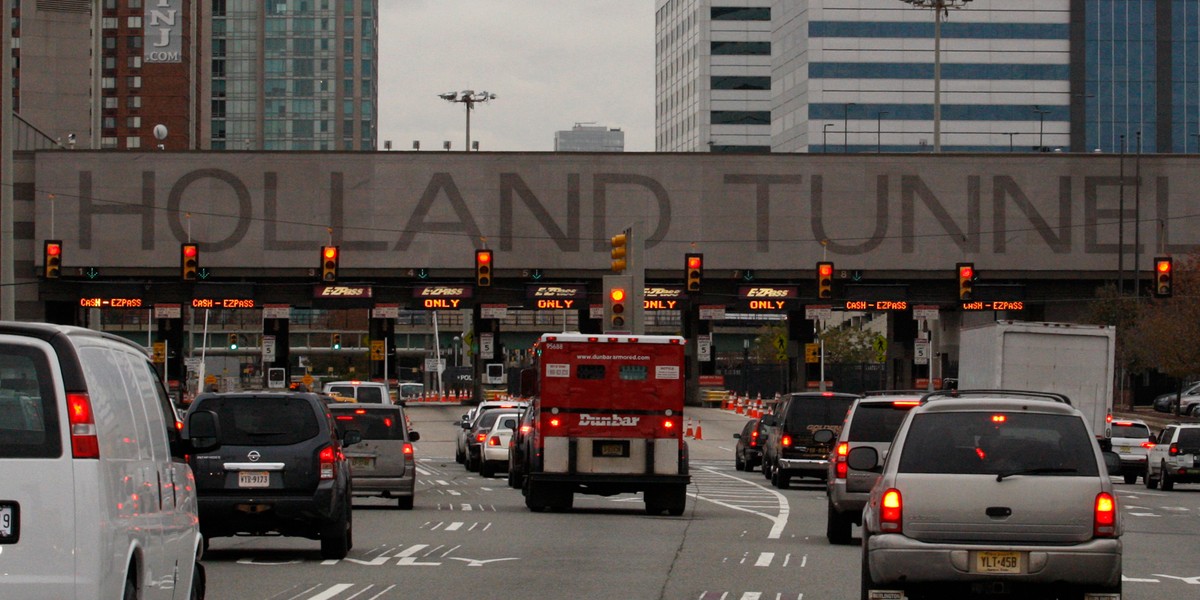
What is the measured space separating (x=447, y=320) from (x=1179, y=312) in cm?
8157

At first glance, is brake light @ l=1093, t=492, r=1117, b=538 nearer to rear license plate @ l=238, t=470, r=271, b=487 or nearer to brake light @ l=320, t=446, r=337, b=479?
brake light @ l=320, t=446, r=337, b=479

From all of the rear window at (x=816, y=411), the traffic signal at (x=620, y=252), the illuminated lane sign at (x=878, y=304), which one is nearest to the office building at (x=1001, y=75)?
the illuminated lane sign at (x=878, y=304)

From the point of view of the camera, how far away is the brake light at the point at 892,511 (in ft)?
40.1

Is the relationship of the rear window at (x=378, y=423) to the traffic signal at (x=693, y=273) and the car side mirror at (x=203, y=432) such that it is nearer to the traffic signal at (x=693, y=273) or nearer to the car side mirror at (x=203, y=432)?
the car side mirror at (x=203, y=432)

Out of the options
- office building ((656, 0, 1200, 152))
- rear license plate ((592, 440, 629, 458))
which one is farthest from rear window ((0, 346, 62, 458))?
office building ((656, 0, 1200, 152))

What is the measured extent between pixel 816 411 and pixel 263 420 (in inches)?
673

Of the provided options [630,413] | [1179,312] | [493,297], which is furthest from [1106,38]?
[630,413]

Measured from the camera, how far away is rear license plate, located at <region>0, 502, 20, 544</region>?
Answer: 804cm

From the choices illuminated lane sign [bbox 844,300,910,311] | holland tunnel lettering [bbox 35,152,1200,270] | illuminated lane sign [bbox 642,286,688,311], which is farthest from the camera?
holland tunnel lettering [bbox 35,152,1200,270]

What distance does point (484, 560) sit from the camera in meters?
18.0

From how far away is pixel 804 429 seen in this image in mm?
34000

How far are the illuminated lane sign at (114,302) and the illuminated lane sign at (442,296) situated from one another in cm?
982

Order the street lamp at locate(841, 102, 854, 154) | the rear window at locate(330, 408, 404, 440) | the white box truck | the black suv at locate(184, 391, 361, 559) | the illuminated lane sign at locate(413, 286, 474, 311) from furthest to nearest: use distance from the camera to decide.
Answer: the street lamp at locate(841, 102, 854, 154) → the illuminated lane sign at locate(413, 286, 474, 311) → the white box truck → the rear window at locate(330, 408, 404, 440) → the black suv at locate(184, 391, 361, 559)

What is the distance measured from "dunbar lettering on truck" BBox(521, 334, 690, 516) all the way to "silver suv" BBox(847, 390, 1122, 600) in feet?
44.4
